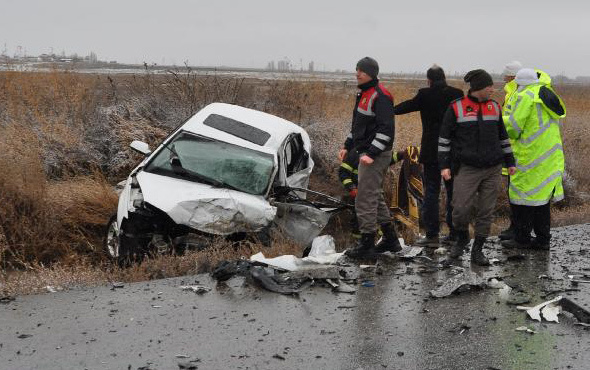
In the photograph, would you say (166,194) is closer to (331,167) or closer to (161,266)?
(161,266)

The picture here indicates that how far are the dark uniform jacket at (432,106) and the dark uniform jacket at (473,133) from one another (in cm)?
91

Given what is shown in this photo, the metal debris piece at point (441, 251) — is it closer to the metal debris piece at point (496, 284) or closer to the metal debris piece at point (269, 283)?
the metal debris piece at point (496, 284)

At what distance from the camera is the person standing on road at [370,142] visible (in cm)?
648

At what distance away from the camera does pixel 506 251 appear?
7422 millimetres

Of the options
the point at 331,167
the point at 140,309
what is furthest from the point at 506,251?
the point at 331,167

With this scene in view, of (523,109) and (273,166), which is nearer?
(523,109)

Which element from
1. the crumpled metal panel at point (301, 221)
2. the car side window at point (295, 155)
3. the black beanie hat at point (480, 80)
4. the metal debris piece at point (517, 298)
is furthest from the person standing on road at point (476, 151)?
the car side window at point (295, 155)

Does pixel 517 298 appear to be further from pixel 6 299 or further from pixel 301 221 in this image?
pixel 6 299

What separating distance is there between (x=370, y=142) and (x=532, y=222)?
2.29 m

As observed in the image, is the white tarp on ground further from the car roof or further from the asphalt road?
the car roof

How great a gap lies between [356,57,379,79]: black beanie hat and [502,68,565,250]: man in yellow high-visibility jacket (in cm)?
170

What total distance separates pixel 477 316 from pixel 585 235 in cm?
395

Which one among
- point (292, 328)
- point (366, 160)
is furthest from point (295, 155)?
point (292, 328)

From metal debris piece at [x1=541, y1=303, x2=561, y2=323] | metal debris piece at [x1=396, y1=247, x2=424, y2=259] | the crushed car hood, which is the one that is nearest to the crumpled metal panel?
the crushed car hood
